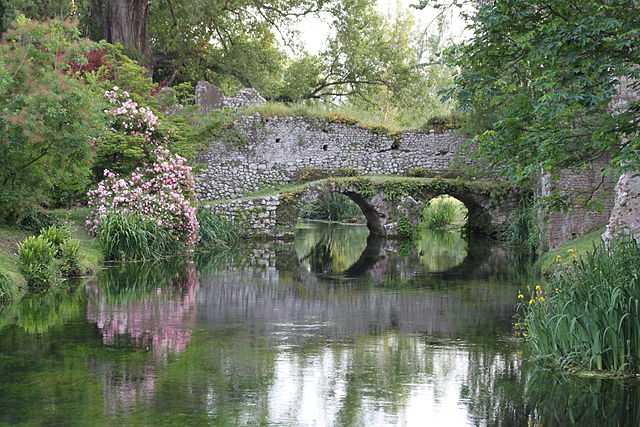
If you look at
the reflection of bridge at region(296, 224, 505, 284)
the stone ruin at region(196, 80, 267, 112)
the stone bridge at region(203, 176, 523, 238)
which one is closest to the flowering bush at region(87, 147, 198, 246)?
the reflection of bridge at region(296, 224, 505, 284)

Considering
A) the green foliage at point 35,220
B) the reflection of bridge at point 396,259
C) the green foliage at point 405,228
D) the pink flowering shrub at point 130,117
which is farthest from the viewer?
the green foliage at point 405,228

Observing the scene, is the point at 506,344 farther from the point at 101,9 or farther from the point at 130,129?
the point at 101,9

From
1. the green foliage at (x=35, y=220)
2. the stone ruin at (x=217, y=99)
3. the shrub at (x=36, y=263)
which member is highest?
the stone ruin at (x=217, y=99)

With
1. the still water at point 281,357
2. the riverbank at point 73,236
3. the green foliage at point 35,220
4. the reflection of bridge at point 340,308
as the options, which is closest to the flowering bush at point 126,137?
the riverbank at point 73,236

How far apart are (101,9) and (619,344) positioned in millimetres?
26636

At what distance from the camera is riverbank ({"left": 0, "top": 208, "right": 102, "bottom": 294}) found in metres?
16.5

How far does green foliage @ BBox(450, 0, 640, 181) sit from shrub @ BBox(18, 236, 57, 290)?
9643 millimetres

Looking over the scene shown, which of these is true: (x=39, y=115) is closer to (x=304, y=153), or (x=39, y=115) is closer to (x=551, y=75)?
(x=551, y=75)

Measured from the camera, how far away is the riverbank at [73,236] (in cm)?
1647

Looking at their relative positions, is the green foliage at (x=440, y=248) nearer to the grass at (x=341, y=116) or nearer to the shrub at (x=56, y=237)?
the grass at (x=341, y=116)

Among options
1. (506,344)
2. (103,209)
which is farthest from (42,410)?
(103,209)

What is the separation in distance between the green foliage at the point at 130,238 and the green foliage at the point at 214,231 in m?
4.35

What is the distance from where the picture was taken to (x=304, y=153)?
34.0 m

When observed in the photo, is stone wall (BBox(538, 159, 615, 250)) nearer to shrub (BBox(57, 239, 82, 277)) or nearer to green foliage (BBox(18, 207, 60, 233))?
shrub (BBox(57, 239, 82, 277))
